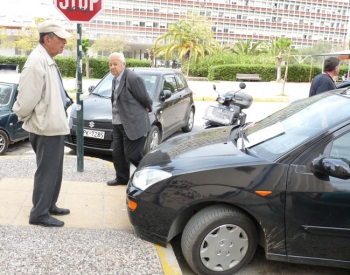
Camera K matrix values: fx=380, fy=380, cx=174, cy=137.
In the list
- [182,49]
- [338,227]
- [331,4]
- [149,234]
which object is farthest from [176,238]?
[331,4]

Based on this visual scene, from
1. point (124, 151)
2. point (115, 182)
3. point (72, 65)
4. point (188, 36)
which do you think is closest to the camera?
point (124, 151)

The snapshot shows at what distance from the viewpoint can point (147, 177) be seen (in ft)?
11.1

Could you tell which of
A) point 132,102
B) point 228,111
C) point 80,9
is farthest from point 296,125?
point 228,111

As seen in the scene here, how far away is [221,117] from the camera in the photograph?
7898 mm

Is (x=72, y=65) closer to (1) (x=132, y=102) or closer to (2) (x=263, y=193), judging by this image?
(1) (x=132, y=102)

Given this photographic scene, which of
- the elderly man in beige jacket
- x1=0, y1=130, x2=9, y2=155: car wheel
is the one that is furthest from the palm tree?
the elderly man in beige jacket

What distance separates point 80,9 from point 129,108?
4.70 feet

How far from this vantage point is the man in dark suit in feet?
A: 15.5

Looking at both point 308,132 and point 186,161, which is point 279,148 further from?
point 186,161

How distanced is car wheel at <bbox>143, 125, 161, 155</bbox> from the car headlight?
3.08 m

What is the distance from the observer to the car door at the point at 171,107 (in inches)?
300

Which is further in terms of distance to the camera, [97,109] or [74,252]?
[97,109]

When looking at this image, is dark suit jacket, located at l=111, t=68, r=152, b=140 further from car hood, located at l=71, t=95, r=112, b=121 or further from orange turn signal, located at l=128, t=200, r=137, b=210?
car hood, located at l=71, t=95, r=112, b=121

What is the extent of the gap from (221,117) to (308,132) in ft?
15.2
